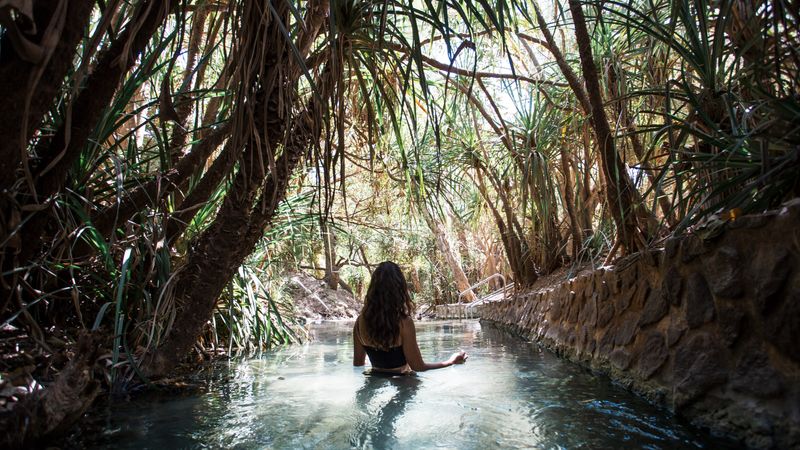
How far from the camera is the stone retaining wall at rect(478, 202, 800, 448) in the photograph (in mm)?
1745

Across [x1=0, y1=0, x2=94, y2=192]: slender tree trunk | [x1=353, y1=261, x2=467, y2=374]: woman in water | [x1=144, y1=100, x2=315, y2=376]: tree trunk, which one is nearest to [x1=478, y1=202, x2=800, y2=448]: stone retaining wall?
[x1=353, y1=261, x2=467, y2=374]: woman in water

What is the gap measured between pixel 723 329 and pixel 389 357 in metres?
2.38

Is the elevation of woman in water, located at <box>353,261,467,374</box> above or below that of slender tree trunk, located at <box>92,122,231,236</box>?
below

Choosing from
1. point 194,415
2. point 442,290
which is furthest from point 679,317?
point 442,290

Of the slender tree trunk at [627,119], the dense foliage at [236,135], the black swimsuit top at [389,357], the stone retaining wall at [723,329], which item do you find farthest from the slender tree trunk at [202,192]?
the slender tree trunk at [627,119]

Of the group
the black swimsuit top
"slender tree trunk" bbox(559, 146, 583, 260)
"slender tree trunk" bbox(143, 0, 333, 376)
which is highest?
"slender tree trunk" bbox(559, 146, 583, 260)

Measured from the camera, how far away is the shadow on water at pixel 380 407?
2157 millimetres

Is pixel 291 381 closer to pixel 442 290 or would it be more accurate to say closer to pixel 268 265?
pixel 268 265

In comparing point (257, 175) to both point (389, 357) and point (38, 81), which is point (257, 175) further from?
point (389, 357)

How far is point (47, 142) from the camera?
101 inches

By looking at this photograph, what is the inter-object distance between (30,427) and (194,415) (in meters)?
0.92

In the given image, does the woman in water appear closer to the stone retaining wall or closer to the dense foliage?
the dense foliage

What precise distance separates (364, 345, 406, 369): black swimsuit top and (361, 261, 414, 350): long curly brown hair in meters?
0.05

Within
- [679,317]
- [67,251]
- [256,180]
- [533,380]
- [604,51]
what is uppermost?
[604,51]
